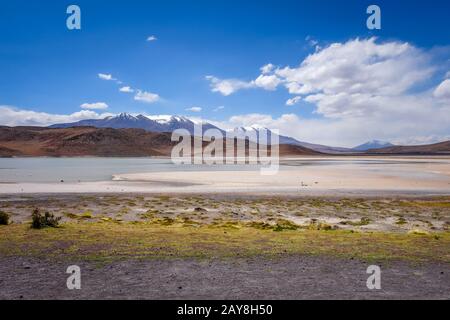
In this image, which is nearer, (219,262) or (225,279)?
(225,279)

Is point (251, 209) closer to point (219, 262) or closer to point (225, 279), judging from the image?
point (219, 262)

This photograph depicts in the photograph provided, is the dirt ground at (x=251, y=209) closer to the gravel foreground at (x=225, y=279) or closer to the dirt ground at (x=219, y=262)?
the dirt ground at (x=219, y=262)

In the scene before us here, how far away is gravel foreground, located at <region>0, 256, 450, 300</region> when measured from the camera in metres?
6.50

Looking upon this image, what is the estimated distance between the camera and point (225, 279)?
24.0 ft

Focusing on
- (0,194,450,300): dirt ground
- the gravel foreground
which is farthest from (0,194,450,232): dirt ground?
the gravel foreground

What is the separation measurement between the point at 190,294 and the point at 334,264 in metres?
3.70

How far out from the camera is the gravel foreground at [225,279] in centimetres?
650

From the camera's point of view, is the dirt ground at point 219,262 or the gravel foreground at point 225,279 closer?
the gravel foreground at point 225,279

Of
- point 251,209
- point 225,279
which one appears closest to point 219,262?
point 225,279

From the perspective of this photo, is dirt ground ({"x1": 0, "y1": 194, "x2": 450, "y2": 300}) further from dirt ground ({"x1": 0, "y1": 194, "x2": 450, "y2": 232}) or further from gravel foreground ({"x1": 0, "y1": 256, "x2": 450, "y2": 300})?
dirt ground ({"x1": 0, "y1": 194, "x2": 450, "y2": 232})

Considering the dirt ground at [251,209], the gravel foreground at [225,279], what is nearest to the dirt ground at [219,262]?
the gravel foreground at [225,279]

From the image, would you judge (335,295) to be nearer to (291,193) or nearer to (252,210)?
(252,210)

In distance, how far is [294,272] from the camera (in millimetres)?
7793
